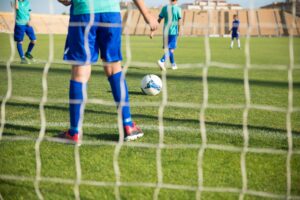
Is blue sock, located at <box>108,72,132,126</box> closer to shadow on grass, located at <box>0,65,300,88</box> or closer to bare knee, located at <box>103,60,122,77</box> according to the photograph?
bare knee, located at <box>103,60,122,77</box>

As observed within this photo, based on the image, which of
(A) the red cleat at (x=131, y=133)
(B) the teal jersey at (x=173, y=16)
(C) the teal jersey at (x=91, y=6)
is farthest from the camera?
(B) the teal jersey at (x=173, y=16)

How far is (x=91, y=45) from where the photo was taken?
244 centimetres

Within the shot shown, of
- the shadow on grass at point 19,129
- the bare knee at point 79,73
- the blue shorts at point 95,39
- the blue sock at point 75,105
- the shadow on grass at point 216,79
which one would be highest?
the blue shorts at point 95,39

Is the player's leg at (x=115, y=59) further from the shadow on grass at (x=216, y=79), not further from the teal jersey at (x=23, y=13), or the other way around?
the teal jersey at (x=23, y=13)

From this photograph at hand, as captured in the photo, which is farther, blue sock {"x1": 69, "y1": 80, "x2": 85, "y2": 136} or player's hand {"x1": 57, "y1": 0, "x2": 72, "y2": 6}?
player's hand {"x1": 57, "y1": 0, "x2": 72, "y2": 6}

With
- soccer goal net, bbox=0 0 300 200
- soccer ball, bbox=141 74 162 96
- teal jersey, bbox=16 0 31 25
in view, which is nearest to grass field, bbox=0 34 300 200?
soccer goal net, bbox=0 0 300 200

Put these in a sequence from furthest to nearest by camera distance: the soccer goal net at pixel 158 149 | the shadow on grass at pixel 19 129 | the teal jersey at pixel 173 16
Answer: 1. the teal jersey at pixel 173 16
2. the shadow on grass at pixel 19 129
3. the soccer goal net at pixel 158 149

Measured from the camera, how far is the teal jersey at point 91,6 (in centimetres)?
235

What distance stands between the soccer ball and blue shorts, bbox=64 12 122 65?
65.4 inches

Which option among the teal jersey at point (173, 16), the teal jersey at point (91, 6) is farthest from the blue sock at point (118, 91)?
the teal jersey at point (173, 16)

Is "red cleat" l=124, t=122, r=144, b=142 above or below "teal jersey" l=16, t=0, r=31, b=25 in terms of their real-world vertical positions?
below

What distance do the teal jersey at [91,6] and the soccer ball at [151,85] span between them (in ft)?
5.87

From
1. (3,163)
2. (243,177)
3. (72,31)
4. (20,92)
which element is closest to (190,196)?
(243,177)

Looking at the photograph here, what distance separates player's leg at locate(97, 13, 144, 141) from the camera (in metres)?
2.46
